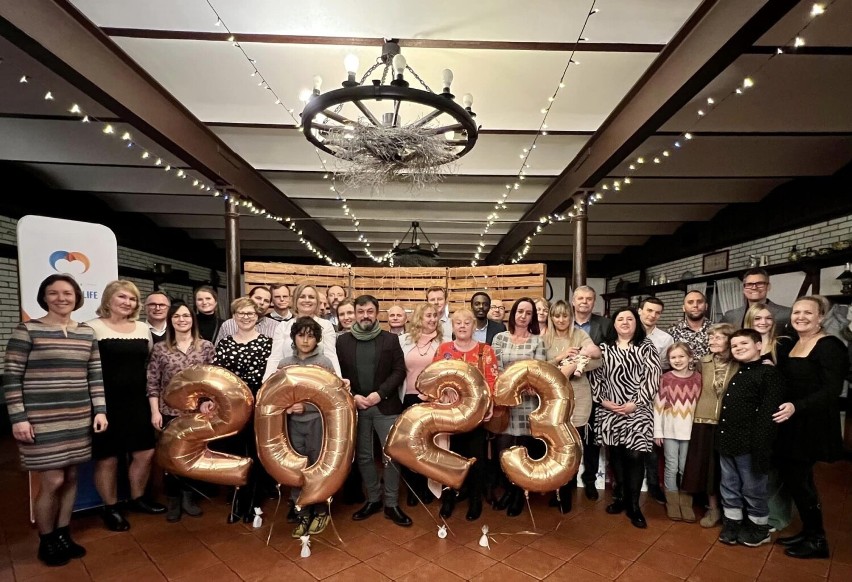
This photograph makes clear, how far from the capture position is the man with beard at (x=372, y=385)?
3000 mm

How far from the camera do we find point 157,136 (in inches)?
151

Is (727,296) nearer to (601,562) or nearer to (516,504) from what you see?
(516,504)

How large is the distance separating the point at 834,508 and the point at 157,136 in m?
6.13

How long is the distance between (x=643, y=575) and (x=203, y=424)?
103 inches

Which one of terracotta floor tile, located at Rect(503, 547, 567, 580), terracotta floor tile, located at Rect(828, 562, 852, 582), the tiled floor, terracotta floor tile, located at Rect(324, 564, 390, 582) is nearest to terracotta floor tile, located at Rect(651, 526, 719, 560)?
the tiled floor

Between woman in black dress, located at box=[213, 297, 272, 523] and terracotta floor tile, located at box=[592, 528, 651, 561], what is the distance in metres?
2.26

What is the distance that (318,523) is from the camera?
280cm

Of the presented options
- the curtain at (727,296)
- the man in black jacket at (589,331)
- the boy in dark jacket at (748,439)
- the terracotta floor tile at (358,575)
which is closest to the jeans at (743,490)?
the boy in dark jacket at (748,439)

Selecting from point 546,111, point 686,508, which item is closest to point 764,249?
point 546,111

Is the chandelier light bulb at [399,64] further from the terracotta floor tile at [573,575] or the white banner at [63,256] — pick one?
the terracotta floor tile at [573,575]

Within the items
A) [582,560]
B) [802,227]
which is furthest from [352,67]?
[802,227]

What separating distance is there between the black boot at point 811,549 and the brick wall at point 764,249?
4.11m

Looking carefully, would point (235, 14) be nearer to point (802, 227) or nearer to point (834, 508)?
point (834, 508)

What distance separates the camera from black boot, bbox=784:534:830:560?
2.57 m
